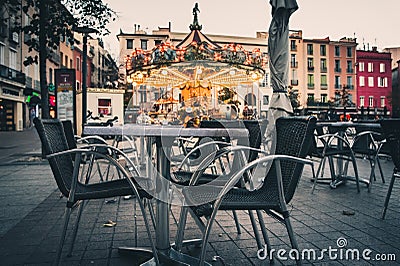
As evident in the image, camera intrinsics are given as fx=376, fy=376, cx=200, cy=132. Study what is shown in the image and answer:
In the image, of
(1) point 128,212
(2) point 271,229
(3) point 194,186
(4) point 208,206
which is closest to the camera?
(4) point 208,206

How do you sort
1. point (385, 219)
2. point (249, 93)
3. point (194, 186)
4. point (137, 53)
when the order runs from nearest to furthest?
point (194, 186) → point (385, 219) → point (137, 53) → point (249, 93)

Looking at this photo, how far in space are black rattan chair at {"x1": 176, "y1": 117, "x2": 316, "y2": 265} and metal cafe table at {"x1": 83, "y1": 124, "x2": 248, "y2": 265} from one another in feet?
1.04

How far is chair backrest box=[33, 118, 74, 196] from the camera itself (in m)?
2.19

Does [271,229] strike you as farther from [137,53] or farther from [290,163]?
[137,53]

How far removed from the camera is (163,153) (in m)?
2.61

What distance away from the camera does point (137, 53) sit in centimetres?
853

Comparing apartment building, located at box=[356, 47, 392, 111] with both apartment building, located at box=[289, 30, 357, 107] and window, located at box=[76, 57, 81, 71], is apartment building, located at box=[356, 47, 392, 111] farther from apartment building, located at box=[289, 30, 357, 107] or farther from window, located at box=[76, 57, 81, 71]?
window, located at box=[76, 57, 81, 71]

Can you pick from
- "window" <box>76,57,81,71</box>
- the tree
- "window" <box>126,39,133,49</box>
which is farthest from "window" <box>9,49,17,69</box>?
"window" <box>126,39,133,49</box>

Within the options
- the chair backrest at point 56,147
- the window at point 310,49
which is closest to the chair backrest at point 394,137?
the chair backrest at point 56,147

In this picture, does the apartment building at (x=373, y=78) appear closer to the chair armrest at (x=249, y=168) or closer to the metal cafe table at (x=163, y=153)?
the metal cafe table at (x=163, y=153)

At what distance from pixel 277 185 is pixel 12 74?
93.3 feet

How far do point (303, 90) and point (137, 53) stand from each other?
152ft

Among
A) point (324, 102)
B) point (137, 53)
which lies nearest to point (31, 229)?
point (137, 53)

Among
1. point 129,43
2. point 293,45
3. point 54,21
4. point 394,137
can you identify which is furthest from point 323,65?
point 394,137
